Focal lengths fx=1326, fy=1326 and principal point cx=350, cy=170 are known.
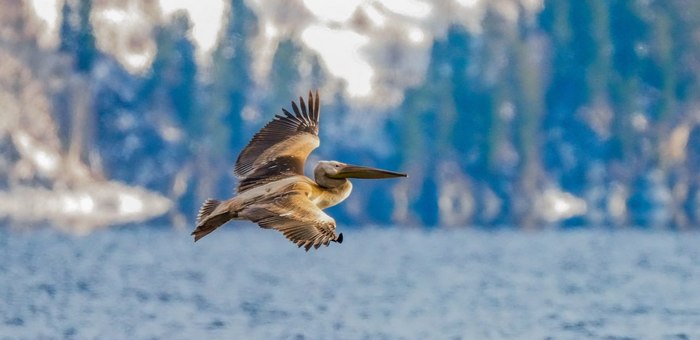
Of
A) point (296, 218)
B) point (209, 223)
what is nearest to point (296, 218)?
point (296, 218)

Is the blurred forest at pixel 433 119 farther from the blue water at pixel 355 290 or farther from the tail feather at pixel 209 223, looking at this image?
the tail feather at pixel 209 223

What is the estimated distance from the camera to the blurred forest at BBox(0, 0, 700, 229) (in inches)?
3201

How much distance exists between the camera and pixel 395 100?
299ft

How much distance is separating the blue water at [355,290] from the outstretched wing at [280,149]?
40.6ft

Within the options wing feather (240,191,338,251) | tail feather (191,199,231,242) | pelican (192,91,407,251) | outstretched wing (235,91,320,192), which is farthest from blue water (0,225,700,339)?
wing feather (240,191,338,251)

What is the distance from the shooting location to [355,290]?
36.2 metres

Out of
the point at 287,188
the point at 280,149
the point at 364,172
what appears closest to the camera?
the point at 364,172

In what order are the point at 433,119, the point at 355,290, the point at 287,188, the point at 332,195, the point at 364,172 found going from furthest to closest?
the point at 433,119
the point at 355,290
the point at 332,195
the point at 287,188
the point at 364,172

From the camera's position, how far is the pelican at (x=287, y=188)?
29.1 feet

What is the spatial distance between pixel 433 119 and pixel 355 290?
178 ft

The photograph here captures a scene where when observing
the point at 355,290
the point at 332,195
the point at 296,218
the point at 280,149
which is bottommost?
the point at 296,218

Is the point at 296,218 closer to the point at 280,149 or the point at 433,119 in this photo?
the point at 280,149

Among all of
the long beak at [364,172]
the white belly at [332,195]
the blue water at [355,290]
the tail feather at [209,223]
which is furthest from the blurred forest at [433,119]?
the long beak at [364,172]

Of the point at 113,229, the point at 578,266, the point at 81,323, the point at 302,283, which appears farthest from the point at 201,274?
the point at 113,229
